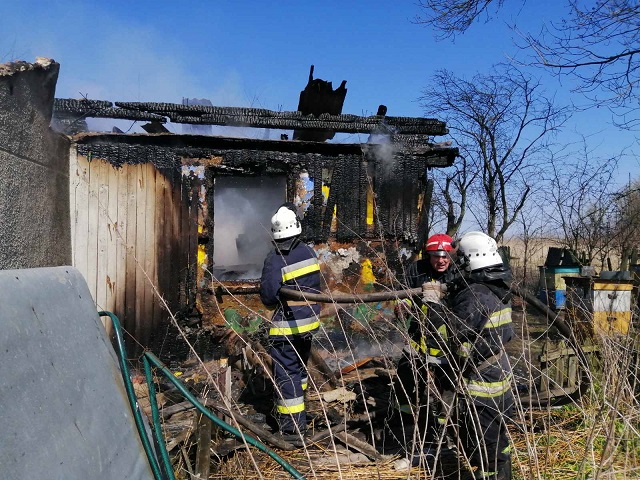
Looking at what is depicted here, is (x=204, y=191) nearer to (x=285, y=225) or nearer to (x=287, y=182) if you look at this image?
(x=287, y=182)

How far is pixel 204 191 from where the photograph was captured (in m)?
6.76

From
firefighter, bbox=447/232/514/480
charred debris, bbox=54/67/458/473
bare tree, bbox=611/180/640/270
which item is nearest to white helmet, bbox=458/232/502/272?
firefighter, bbox=447/232/514/480

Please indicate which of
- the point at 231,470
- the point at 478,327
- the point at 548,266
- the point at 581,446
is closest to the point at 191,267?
the point at 231,470

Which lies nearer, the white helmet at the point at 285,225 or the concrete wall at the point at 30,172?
the concrete wall at the point at 30,172

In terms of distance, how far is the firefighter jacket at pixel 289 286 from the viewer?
4668mm

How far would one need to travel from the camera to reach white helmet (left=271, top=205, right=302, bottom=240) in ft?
16.1

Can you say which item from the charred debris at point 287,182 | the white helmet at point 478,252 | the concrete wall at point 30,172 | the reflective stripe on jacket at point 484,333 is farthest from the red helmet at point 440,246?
the concrete wall at point 30,172

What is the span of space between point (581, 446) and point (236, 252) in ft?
23.9

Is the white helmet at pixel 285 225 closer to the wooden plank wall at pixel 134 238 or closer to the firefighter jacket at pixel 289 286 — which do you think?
the firefighter jacket at pixel 289 286

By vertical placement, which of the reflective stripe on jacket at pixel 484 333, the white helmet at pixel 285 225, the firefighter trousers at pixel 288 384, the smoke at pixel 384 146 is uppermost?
the smoke at pixel 384 146

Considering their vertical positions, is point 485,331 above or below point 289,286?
below

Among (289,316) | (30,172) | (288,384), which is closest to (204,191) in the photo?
(30,172)

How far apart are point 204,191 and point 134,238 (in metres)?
1.06

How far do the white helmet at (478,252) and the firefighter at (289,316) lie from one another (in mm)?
1345
